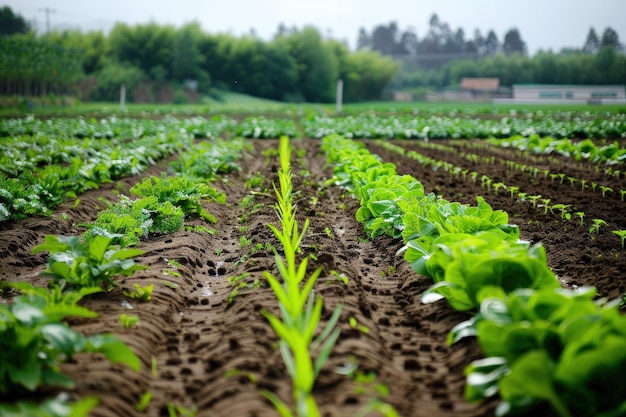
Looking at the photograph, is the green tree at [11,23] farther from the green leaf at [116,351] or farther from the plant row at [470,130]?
the green leaf at [116,351]

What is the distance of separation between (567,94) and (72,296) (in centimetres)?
3833

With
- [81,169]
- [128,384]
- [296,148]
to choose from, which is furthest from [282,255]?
[296,148]

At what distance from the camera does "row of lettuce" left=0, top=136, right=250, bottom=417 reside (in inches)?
89.7

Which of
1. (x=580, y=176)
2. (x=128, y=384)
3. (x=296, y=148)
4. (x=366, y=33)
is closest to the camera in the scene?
(x=128, y=384)

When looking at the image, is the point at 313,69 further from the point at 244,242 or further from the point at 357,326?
the point at 357,326

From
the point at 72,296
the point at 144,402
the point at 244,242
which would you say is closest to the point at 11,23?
the point at 244,242

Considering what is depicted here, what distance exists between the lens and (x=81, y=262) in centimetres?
338

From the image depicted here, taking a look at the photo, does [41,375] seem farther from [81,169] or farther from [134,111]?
[134,111]

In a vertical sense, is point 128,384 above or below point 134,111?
below

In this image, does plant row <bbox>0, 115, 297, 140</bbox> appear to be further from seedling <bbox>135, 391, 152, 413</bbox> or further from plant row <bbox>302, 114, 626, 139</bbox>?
seedling <bbox>135, 391, 152, 413</bbox>

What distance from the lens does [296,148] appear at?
13.9 metres

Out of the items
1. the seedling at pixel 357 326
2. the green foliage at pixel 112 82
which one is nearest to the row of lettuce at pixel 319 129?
the seedling at pixel 357 326

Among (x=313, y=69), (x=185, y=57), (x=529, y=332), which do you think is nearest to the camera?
(x=529, y=332)

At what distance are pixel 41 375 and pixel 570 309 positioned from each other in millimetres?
2019
